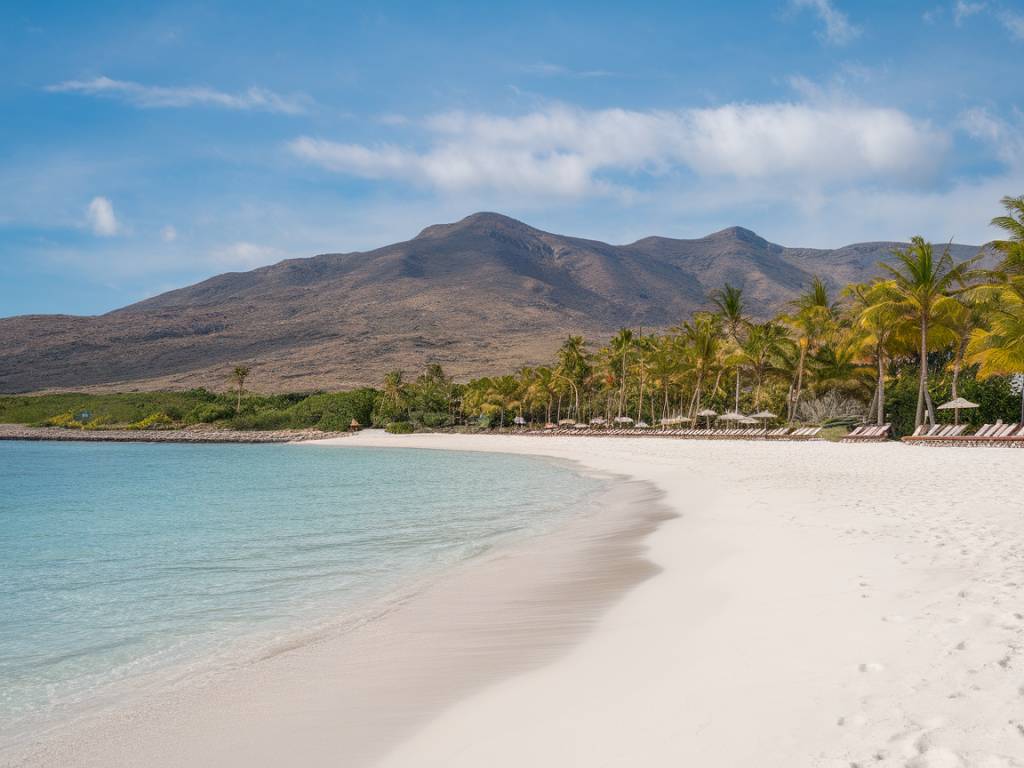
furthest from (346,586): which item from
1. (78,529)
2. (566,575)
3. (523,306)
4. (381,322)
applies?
(523,306)

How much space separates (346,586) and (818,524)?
20.5 feet

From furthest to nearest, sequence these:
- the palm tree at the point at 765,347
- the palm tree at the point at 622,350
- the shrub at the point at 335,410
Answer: the shrub at the point at 335,410, the palm tree at the point at 622,350, the palm tree at the point at 765,347

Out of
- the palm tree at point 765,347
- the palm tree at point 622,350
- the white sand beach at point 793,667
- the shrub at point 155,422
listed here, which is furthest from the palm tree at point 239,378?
the white sand beach at point 793,667

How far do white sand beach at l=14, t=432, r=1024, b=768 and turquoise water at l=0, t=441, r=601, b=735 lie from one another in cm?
96

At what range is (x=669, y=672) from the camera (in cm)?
457

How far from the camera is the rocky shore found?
84.5 metres

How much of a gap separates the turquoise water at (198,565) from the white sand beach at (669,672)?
96cm

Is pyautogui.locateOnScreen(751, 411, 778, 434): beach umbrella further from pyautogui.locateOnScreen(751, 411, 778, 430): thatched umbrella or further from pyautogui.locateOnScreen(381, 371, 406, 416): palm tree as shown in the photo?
pyautogui.locateOnScreen(381, 371, 406, 416): palm tree

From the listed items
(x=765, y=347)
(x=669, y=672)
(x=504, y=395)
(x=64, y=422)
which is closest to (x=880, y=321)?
(x=765, y=347)

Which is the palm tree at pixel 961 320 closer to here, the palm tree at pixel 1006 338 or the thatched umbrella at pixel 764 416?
the palm tree at pixel 1006 338

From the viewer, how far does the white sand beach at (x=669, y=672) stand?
347cm

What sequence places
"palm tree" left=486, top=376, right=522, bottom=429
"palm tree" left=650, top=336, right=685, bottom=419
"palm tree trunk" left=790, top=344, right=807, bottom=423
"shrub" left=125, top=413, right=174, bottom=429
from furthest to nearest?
"shrub" left=125, top=413, right=174, bottom=429, "palm tree" left=486, top=376, right=522, bottom=429, "palm tree" left=650, top=336, right=685, bottom=419, "palm tree trunk" left=790, top=344, right=807, bottom=423

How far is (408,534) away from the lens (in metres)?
12.5

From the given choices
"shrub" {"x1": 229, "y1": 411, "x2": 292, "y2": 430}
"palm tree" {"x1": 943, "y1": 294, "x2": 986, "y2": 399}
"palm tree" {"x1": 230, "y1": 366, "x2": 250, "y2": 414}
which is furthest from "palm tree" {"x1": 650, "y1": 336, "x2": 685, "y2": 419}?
"palm tree" {"x1": 230, "y1": 366, "x2": 250, "y2": 414}
